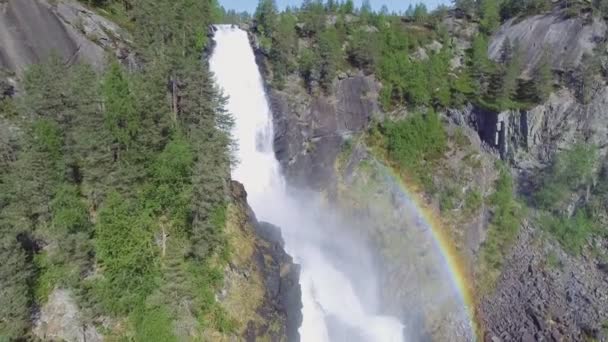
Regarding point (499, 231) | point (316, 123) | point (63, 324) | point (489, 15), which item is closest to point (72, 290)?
point (63, 324)

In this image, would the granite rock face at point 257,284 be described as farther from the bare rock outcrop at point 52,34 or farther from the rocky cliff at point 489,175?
the bare rock outcrop at point 52,34

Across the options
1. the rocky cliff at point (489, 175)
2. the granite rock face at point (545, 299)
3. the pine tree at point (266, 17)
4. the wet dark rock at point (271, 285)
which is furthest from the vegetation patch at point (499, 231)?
the pine tree at point (266, 17)

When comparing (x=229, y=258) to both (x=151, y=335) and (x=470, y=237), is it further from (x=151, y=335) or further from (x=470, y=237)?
(x=470, y=237)

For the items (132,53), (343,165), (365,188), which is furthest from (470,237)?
(132,53)

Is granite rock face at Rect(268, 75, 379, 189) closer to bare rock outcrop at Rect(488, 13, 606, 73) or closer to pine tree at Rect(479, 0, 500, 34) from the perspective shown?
bare rock outcrop at Rect(488, 13, 606, 73)

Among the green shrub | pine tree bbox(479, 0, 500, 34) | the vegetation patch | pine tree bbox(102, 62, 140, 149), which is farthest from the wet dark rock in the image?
pine tree bbox(479, 0, 500, 34)

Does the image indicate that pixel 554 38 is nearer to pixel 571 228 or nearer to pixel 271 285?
Answer: pixel 571 228
